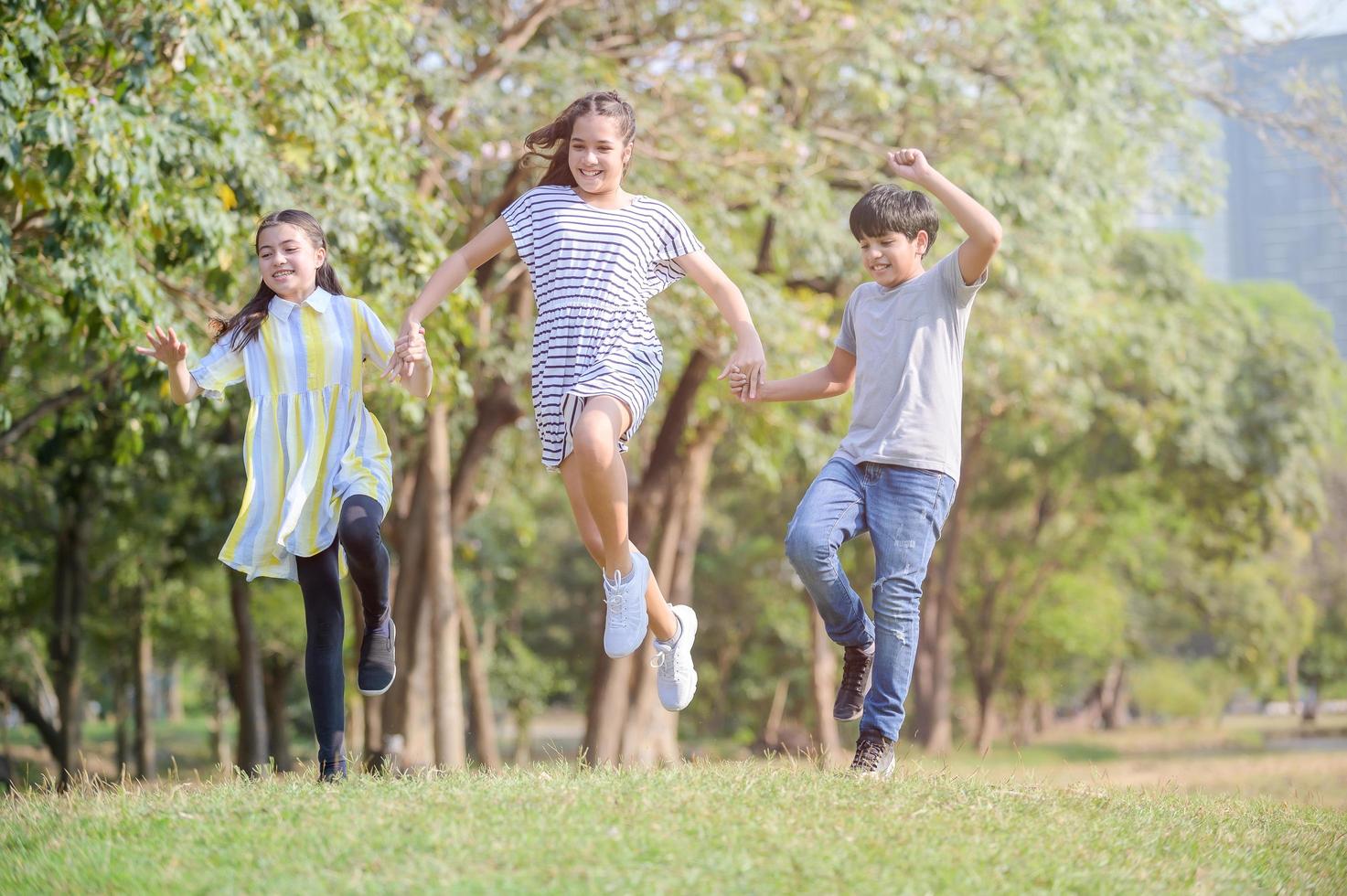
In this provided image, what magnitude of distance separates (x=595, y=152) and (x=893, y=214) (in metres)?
1.12

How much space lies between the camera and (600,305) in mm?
5121

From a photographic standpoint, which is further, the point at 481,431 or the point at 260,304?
the point at 481,431

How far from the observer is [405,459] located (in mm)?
15359

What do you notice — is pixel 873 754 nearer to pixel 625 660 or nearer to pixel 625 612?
pixel 625 612

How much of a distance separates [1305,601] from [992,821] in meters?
35.9

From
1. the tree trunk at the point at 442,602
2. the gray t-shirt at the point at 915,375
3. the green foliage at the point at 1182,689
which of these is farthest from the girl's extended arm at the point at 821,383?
the green foliage at the point at 1182,689

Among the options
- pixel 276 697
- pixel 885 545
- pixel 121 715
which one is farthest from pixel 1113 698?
pixel 885 545

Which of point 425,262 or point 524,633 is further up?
point 425,262

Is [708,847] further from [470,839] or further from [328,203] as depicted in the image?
[328,203]

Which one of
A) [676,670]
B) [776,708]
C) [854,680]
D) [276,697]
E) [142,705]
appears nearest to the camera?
[854,680]

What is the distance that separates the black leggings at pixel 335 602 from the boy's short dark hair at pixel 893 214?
2.07 meters

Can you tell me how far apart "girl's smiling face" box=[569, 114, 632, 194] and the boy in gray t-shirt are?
2.97 feet

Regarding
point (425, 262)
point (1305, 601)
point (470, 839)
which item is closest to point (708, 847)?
point (470, 839)

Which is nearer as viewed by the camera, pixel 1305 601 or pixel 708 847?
pixel 708 847
